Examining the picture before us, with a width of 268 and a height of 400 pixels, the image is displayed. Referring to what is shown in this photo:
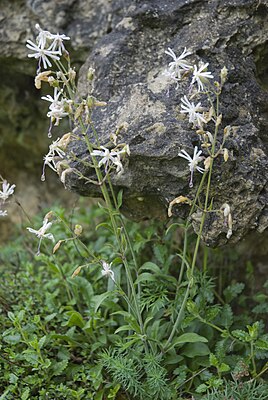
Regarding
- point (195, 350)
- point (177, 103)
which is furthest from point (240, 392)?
point (177, 103)

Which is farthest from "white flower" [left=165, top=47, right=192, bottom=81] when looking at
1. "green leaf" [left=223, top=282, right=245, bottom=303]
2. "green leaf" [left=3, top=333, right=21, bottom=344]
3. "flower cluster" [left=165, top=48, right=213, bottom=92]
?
"green leaf" [left=3, top=333, right=21, bottom=344]

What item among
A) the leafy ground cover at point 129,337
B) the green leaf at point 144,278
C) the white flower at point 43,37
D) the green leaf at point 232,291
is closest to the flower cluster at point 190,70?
the white flower at point 43,37

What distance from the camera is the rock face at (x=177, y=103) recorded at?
269 cm

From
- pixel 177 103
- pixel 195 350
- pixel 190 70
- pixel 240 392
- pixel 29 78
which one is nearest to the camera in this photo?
→ pixel 190 70

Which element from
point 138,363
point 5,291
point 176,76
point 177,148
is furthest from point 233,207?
point 5,291

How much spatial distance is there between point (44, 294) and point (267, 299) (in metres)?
1.23

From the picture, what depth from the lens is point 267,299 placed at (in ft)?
10.7

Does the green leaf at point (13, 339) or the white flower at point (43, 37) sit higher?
the white flower at point (43, 37)

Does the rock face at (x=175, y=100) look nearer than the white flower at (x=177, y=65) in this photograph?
No

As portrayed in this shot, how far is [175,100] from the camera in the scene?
279 cm

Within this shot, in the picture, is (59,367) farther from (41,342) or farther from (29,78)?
(29,78)

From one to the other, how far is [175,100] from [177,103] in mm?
23

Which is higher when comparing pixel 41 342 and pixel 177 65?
pixel 177 65

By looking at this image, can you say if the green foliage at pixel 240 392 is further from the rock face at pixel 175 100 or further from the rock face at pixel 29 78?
the rock face at pixel 29 78
